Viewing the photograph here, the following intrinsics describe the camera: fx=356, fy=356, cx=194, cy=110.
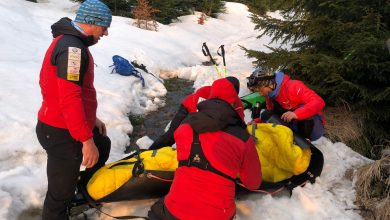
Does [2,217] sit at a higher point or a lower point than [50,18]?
higher

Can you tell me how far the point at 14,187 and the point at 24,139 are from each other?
128 centimetres

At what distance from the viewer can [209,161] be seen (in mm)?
2885

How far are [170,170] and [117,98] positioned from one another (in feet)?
12.6

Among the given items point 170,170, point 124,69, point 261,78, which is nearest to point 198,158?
point 170,170

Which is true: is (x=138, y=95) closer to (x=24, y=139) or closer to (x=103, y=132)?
(x=24, y=139)

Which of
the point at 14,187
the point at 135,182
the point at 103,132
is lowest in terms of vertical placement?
the point at 14,187

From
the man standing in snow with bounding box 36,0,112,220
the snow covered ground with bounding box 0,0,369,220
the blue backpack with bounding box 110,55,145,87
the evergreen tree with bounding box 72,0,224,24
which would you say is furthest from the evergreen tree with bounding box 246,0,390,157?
the evergreen tree with bounding box 72,0,224,24

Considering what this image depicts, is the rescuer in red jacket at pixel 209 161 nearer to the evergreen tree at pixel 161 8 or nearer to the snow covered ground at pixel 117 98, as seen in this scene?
the snow covered ground at pixel 117 98

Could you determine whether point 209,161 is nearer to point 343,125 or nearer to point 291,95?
point 291,95

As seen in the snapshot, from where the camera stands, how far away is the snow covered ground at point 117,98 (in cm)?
384

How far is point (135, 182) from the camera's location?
3740mm

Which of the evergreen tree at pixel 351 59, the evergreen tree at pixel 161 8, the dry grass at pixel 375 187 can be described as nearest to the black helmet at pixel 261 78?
the evergreen tree at pixel 351 59

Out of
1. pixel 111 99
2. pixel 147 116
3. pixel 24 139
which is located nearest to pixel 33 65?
pixel 111 99

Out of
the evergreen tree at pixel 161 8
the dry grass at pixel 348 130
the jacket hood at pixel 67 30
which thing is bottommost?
the evergreen tree at pixel 161 8
